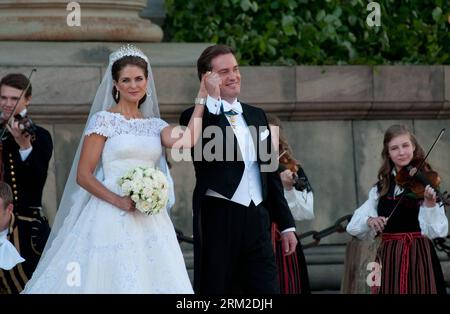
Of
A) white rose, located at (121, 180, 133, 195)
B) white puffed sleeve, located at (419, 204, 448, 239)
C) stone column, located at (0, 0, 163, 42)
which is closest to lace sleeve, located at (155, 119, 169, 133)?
white rose, located at (121, 180, 133, 195)

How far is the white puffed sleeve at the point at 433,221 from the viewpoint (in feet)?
38.5

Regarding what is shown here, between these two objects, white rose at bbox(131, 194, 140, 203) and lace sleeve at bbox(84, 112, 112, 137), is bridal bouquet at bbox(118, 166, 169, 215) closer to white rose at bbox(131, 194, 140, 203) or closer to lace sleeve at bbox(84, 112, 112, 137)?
white rose at bbox(131, 194, 140, 203)

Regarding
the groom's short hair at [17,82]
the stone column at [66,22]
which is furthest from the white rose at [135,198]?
the stone column at [66,22]

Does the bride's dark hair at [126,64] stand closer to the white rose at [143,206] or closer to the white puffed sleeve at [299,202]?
the white rose at [143,206]

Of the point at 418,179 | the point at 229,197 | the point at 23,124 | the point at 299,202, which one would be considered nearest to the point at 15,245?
the point at 23,124

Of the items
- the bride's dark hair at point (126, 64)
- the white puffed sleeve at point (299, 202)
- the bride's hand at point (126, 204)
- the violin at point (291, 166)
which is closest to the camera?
the bride's hand at point (126, 204)

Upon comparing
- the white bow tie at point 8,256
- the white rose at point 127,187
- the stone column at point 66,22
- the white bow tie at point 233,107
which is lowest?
the white bow tie at point 8,256

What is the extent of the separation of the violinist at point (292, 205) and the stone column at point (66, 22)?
1.77 m

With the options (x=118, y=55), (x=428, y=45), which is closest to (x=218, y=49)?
(x=118, y=55)

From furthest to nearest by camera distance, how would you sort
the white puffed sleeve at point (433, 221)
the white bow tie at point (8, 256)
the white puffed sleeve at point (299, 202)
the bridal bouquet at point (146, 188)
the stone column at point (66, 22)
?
the stone column at point (66, 22) → the white puffed sleeve at point (299, 202) → the white puffed sleeve at point (433, 221) → the white bow tie at point (8, 256) → the bridal bouquet at point (146, 188)

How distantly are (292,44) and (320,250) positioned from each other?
1.96m

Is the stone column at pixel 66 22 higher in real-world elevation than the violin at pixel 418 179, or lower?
higher

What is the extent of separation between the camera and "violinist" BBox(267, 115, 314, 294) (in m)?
12.3

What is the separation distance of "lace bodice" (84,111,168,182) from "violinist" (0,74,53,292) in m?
0.92
